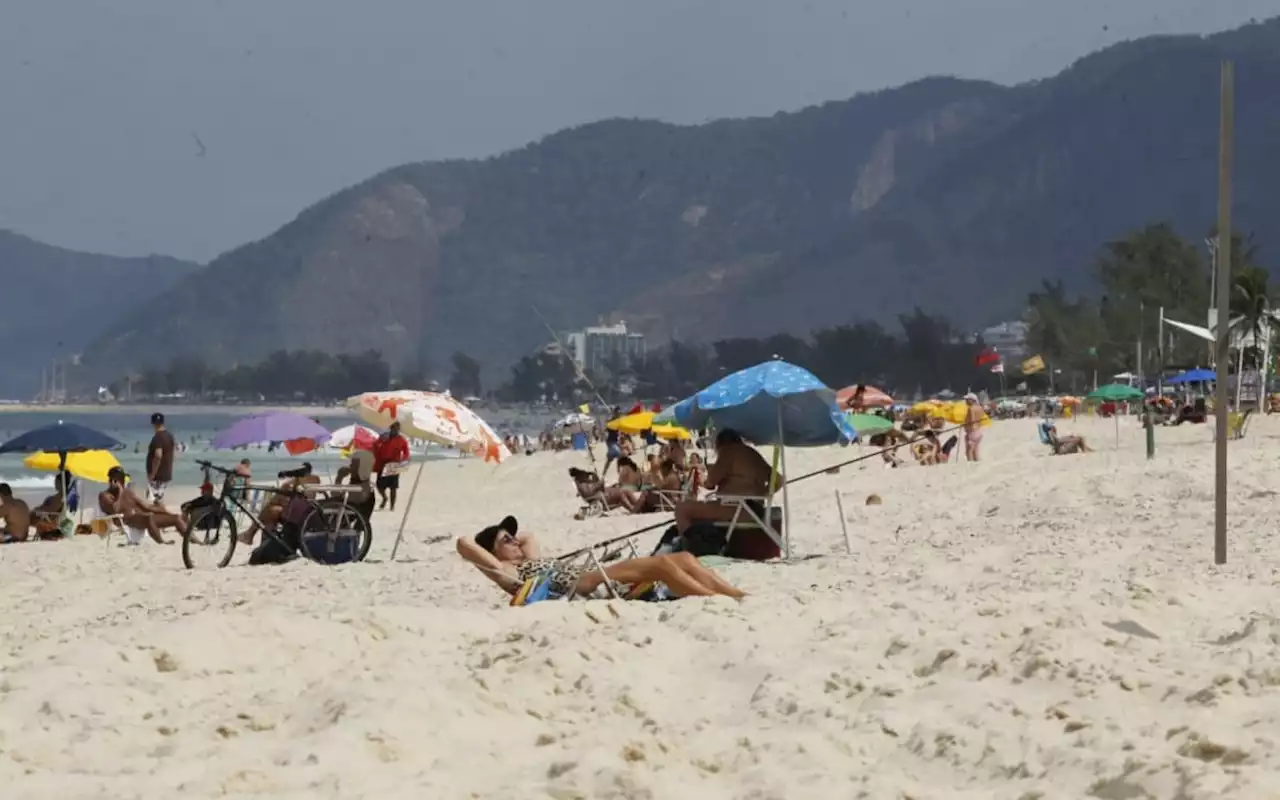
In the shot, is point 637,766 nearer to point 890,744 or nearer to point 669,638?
point 890,744

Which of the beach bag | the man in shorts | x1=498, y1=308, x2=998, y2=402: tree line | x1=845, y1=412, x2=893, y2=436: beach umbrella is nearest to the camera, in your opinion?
the beach bag

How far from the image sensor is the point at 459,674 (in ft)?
16.5

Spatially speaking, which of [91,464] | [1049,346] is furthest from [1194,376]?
[1049,346]

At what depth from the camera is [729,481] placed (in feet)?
29.6

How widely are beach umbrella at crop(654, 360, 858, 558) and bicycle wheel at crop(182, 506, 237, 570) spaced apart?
3.34m

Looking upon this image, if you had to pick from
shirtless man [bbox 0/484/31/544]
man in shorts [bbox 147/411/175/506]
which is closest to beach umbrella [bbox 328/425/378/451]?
shirtless man [bbox 0/484/31/544]

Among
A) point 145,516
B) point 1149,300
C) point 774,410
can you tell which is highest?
point 1149,300

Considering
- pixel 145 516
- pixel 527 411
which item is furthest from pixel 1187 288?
pixel 527 411

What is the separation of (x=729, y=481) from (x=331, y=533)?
2.97m

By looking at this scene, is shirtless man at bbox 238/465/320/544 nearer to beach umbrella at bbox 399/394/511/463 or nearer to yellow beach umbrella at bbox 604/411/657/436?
beach umbrella at bbox 399/394/511/463

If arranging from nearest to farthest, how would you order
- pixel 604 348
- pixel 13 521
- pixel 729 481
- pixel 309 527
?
pixel 729 481 → pixel 309 527 → pixel 13 521 → pixel 604 348

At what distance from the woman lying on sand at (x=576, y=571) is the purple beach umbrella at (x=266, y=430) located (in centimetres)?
717

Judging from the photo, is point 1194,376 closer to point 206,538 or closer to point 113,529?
point 113,529

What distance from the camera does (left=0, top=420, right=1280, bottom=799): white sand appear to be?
3938 mm
